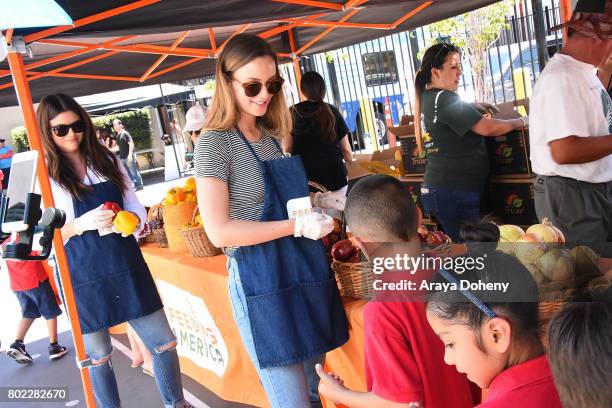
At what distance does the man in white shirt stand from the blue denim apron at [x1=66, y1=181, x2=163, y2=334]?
6.38 feet

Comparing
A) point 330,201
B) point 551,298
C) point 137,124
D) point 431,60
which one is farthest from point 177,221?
point 137,124

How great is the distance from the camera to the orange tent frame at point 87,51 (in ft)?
7.88

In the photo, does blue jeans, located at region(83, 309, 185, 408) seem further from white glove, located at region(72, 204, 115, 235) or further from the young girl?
the young girl

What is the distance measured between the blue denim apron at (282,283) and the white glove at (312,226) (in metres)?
0.09

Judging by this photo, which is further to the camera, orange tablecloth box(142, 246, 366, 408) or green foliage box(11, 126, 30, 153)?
green foliage box(11, 126, 30, 153)

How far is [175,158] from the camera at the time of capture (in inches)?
712

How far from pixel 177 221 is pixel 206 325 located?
68cm

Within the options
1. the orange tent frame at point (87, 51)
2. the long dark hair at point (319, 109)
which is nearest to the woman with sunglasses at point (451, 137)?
the long dark hair at point (319, 109)

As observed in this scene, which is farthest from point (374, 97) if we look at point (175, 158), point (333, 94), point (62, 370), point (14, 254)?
point (14, 254)

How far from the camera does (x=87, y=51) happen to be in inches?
190

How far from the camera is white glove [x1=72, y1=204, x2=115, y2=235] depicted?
259cm

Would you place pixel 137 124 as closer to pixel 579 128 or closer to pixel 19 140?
pixel 19 140

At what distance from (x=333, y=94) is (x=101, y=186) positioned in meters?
10.2

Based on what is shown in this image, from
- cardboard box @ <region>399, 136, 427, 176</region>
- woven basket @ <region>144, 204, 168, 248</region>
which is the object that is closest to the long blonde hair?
woven basket @ <region>144, 204, 168, 248</region>
